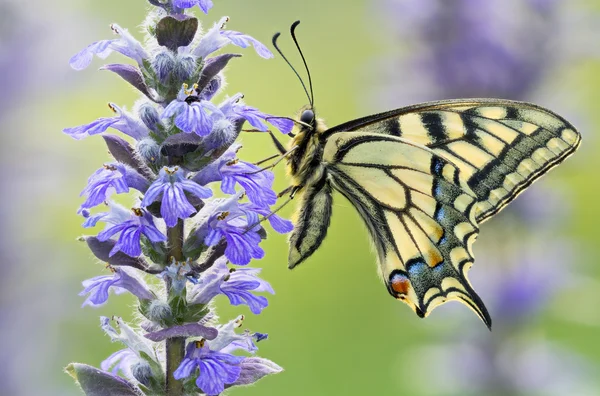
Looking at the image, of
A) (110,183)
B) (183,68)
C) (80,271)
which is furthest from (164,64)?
(80,271)

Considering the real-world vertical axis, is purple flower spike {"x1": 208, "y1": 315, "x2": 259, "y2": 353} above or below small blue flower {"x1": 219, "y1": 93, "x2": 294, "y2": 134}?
below

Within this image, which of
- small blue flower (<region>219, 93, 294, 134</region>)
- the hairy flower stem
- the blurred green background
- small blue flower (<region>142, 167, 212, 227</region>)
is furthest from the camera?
the blurred green background

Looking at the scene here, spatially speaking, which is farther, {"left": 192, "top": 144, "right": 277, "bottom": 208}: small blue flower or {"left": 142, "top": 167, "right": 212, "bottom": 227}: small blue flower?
{"left": 192, "top": 144, "right": 277, "bottom": 208}: small blue flower

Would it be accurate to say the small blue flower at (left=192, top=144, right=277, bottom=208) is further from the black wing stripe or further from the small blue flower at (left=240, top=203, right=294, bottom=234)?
the black wing stripe

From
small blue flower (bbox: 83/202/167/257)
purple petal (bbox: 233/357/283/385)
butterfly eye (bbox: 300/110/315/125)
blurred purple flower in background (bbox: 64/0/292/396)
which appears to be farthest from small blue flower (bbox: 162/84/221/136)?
butterfly eye (bbox: 300/110/315/125)

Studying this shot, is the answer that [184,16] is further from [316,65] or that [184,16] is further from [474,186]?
[316,65]
